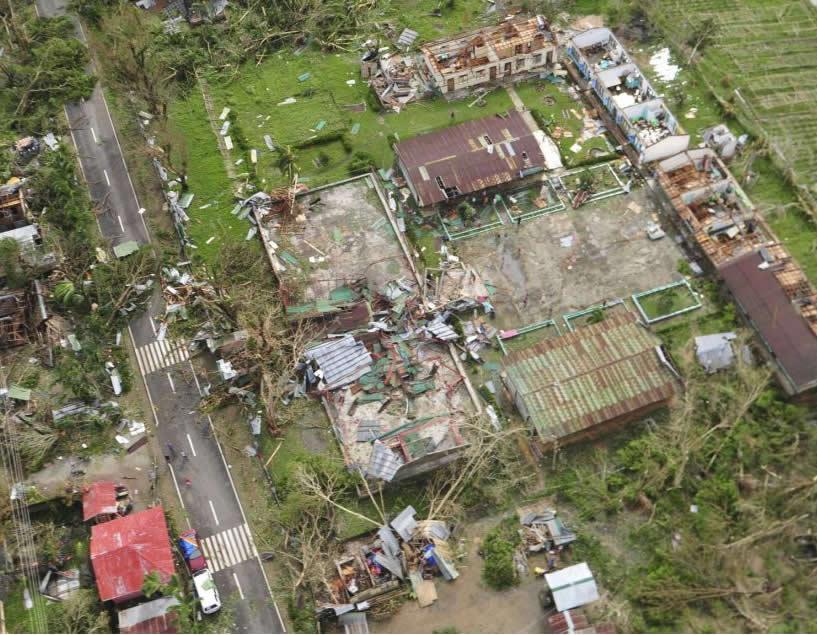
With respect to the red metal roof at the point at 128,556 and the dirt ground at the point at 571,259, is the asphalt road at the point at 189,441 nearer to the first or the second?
the red metal roof at the point at 128,556

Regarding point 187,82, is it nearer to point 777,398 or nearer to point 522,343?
point 522,343

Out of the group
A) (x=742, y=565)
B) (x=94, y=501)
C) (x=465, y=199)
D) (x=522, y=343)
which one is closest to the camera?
(x=742, y=565)

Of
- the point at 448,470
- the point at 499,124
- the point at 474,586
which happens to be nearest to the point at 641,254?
the point at 499,124

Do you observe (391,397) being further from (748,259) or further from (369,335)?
(748,259)

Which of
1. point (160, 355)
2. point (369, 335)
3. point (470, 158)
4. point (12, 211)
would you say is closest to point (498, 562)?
point (369, 335)

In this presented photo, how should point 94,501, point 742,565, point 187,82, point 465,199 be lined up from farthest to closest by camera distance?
point 187,82, point 465,199, point 94,501, point 742,565

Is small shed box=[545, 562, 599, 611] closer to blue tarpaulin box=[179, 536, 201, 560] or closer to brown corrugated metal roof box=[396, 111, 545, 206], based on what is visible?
blue tarpaulin box=[179, 536, 201, 560]
